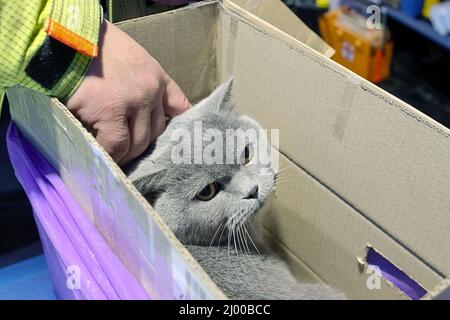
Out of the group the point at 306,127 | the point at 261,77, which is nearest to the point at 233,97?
the point at 261,77

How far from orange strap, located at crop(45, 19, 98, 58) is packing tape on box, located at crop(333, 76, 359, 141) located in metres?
0.42

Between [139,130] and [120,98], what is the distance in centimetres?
7

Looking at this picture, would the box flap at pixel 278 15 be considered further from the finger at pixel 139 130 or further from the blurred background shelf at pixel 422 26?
the blurred background shelf at pixel 422 26

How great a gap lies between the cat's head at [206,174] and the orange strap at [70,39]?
0.20m

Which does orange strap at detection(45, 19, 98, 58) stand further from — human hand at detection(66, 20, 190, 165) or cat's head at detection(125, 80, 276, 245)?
cat's head at detection(125, 80, 276, 245)

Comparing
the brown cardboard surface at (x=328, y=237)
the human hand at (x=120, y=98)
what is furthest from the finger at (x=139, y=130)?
the brown cardboard surface at (x=328, y=237)

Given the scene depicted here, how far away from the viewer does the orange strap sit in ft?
2.27

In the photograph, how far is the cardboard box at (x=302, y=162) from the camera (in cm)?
63

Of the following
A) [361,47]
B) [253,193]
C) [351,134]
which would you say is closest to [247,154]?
[253,193]

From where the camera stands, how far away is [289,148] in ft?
3.51

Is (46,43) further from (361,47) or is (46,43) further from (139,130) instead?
(361,47)

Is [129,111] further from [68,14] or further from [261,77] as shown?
[261,77]
